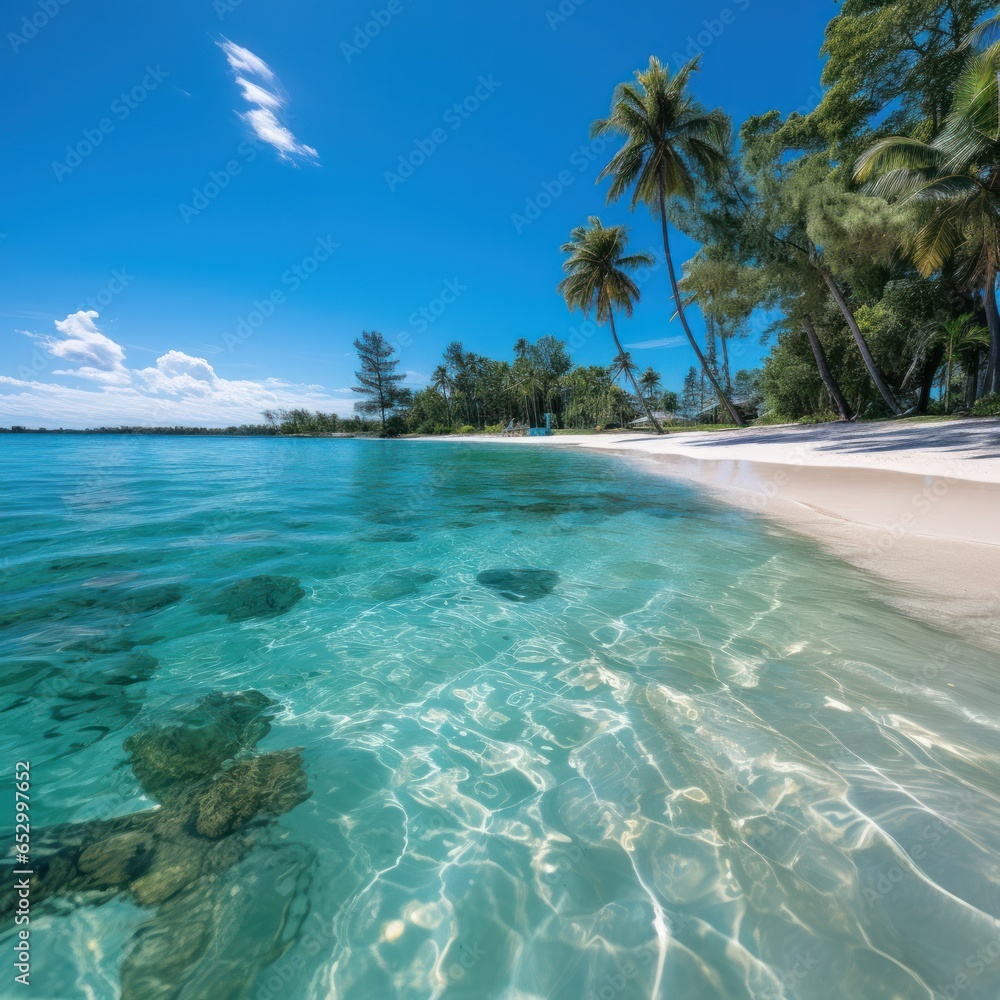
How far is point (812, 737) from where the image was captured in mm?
2299

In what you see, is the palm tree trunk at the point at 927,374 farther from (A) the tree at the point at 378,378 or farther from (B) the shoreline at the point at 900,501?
(A) the tree at the point at 378,378

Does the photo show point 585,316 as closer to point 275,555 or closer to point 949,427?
point 949,427

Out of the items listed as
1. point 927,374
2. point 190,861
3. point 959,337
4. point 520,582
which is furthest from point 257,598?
point 927,374

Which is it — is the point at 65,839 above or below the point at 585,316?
below

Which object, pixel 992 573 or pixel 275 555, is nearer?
pixel 992 573

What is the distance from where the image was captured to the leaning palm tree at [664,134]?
21.8 meters

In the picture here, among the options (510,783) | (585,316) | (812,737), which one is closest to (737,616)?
(812,737)

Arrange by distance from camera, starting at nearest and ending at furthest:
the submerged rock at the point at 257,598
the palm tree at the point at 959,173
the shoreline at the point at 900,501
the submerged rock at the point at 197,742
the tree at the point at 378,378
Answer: the submerged rock at the point at 197,742 → the shoreline at the point at 900,501 → the submerged rock at the point at 257,598 → the palm tree at the point at 959,173 → the tree at the point at 378,378

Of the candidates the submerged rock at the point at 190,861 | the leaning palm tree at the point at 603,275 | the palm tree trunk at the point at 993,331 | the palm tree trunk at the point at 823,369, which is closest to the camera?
the submerged rock at the point at 190,861

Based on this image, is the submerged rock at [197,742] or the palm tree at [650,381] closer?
the submerged rock at [197,742]

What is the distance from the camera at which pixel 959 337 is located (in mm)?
16641

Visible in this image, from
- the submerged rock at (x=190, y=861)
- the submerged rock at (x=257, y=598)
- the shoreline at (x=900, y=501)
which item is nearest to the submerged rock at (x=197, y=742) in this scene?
the submerged rock at (x=190, y=861)

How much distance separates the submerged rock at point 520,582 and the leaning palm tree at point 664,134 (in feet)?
73.8

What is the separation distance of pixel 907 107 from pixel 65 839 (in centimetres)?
2853
